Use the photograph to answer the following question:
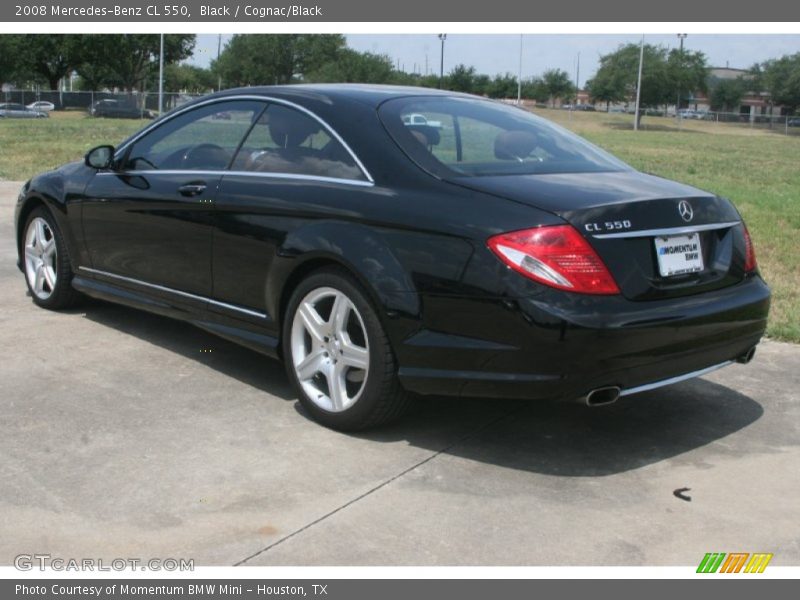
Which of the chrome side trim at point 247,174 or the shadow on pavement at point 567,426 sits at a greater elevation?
the chrome side trim at point 247,174

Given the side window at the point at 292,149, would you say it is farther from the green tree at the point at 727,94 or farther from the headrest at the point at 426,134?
the green tree at the point at 727,94

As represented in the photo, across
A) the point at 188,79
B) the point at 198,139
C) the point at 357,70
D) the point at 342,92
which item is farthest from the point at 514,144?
the point at 188,79

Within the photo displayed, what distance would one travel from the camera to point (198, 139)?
5406mm

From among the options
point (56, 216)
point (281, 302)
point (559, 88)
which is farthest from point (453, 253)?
point (559, 88)

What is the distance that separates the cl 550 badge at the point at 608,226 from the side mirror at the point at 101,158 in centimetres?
321

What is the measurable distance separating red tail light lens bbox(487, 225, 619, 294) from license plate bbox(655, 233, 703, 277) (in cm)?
31

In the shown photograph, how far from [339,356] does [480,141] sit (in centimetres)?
123

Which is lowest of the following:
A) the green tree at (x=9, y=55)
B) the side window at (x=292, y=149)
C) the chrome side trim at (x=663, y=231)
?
the chrome side trim at (x=663, y=231)

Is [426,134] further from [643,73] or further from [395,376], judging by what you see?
[643,73]

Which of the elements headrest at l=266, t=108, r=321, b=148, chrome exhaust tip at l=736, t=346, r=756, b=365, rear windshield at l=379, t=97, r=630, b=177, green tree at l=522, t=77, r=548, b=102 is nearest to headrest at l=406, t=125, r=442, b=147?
rear windshield at l=379, t=97, r=630, b=177

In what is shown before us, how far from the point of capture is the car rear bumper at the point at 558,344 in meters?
3.71

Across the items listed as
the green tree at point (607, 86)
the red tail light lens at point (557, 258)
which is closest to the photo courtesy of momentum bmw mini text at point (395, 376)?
the red tail light lens at point (557, 258)

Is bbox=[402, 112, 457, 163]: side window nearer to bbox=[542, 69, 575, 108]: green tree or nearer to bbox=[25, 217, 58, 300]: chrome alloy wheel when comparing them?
bbox=[25, 217, 58, 300]: chrome alloy wheel

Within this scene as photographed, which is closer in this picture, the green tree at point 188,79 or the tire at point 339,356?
the tire at point 339,356
